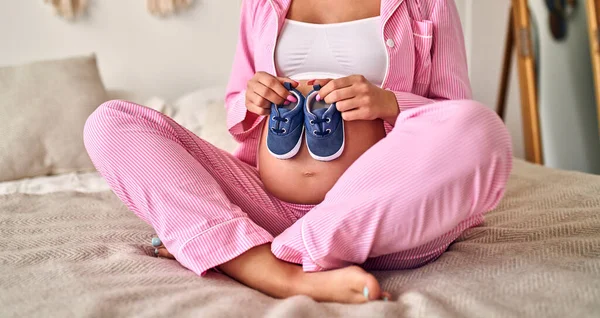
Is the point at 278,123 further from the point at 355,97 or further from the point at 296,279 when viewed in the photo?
the point at 296,279

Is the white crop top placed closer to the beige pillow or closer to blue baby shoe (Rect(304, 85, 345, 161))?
blue baby shoe (Rect(304, 85, 345, 161))

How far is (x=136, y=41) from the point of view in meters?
2.35

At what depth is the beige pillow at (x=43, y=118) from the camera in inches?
71.6

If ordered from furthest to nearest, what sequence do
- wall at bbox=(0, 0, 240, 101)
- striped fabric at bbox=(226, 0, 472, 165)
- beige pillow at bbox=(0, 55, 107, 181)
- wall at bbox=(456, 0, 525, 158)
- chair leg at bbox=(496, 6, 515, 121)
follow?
wall at bbox=(456, 0, 525, 158) → chair leg at bbox=(496, 6, 515, 121) → wall at bbox=(0, 0, 240, 101) → beige pillow at bbox=(0, 55, 107, 181) → striped fabric at bbox=(226, 0, 472, 165)

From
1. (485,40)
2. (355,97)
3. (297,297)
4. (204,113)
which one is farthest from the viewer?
(485,40)

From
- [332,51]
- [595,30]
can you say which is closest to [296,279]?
[332,51]

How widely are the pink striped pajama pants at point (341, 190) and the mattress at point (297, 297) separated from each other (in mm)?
59

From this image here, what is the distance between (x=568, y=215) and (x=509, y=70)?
154 centimetres

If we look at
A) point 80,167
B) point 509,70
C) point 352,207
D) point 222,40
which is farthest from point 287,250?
point 509,70

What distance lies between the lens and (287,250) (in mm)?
861

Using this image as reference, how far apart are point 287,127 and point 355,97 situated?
4.9 inches

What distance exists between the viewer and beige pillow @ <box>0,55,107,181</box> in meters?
1.82

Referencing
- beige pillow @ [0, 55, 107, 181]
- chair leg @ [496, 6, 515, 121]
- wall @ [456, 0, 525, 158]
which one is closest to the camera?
beige pillow @ [0, 55, 107, 181]

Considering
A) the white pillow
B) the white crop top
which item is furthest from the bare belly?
the white pillow
